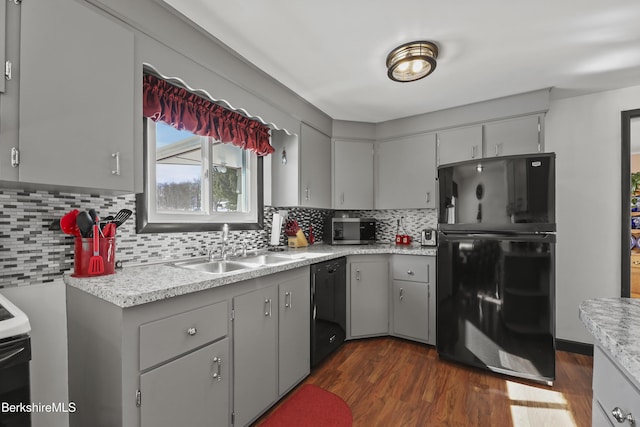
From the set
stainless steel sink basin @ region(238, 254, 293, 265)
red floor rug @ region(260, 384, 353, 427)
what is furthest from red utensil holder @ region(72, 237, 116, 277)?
red floor rug @ region(260, 384, 353, 427)

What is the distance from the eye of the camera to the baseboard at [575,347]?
2617 millimetres

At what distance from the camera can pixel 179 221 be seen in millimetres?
1980

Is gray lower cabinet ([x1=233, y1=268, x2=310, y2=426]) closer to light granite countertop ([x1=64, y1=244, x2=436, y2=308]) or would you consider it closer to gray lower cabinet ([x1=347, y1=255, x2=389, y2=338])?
light granite countertop ([x1=64, y1=244, x2=436, y2=308])

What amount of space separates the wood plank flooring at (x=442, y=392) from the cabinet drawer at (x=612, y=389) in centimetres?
120

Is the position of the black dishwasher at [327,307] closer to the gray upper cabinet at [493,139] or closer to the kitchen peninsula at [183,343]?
the kitchen peninsula at [183,343]

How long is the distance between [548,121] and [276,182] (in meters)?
2.72

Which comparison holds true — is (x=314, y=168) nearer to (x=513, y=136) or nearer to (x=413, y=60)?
(x=413, y=60)

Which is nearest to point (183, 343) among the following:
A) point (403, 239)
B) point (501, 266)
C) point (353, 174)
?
point (501, 266)

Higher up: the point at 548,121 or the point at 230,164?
the point at 548,121

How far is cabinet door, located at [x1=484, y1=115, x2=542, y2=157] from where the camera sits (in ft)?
8.31

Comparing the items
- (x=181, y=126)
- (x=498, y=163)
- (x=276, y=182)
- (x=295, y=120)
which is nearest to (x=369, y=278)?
(x=276, y=182)

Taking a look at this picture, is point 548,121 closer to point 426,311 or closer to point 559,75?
point 559,75

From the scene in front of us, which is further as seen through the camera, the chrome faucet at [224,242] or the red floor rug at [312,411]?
the chrome faucet at [224,242]

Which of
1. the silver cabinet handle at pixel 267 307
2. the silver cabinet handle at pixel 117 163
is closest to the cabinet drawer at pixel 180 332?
the silver cabinet handle at pixel 267 307
